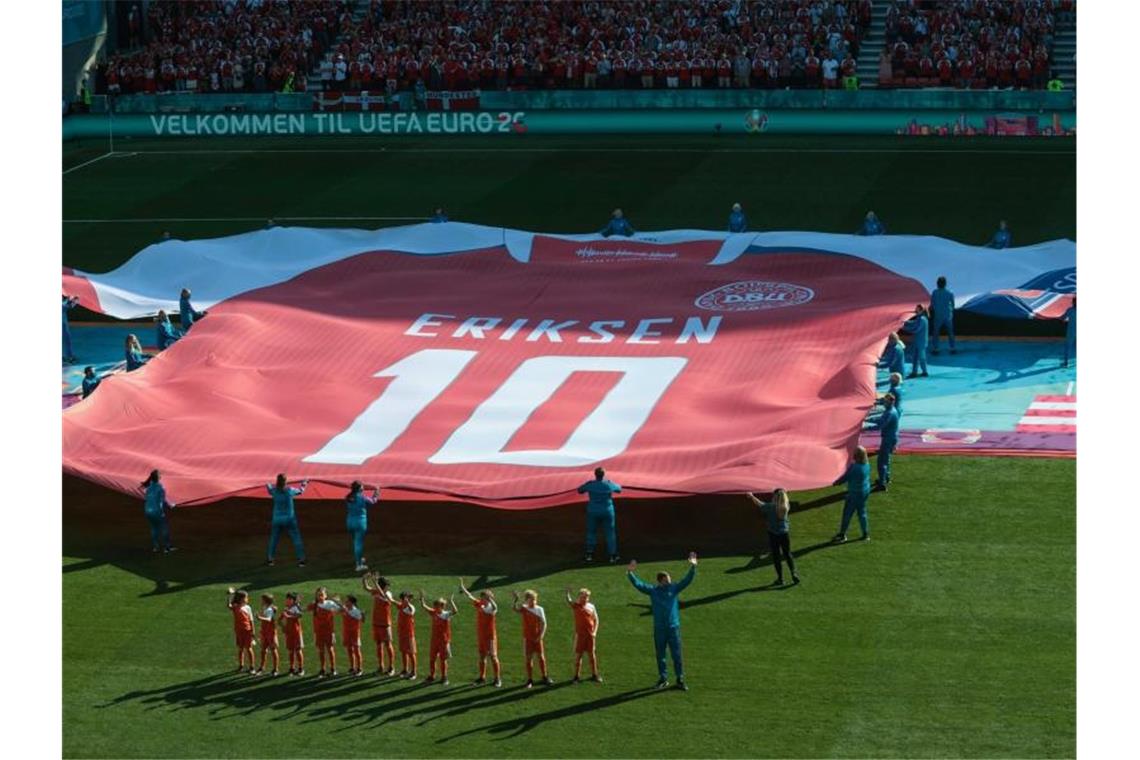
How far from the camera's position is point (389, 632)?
2181 cm

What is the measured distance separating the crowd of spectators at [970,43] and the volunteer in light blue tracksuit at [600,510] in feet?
92.7

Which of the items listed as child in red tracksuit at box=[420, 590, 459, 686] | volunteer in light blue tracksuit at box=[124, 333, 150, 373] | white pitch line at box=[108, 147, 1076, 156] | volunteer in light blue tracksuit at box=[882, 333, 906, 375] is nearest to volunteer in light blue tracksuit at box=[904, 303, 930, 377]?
volunteer in light blue tracksuit at box=[882, 333, 906, 375]

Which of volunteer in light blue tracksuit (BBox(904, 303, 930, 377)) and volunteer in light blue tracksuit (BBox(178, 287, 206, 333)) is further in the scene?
volunteer in light blue tracksuit (BBox(178, 287, 206, 333))

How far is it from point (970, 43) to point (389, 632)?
3337cm

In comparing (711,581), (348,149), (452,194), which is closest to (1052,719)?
(711,581)

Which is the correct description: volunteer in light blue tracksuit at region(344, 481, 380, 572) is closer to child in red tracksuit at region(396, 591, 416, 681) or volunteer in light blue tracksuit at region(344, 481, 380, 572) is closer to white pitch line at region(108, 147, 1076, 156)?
child in red tracksuit at region(396, 591, 416, 681)

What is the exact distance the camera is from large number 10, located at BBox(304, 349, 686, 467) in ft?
84.4

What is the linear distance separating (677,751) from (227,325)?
12903mm

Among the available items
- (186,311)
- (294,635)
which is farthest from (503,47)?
(294,635)

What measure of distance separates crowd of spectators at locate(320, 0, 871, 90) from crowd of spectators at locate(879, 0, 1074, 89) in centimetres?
120

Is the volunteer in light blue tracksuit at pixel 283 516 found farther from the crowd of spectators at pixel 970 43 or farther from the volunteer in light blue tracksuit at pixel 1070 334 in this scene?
the crowd of spectators at pixel 970 43

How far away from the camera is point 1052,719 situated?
65.5ft

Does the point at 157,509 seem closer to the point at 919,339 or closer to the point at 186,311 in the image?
the point at 186,311

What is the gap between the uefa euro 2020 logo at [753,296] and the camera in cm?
3098
